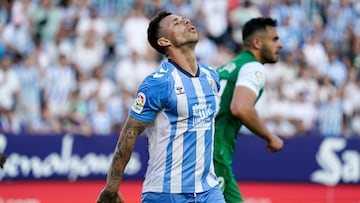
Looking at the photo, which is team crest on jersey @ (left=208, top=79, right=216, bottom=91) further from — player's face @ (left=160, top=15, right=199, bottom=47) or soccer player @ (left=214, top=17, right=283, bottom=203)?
soccer player @ (left=214, top=17, right=283, bottom=203)

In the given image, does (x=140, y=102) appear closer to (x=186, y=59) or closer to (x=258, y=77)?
(x=186, y=59)

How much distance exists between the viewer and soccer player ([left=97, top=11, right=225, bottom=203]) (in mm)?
6801

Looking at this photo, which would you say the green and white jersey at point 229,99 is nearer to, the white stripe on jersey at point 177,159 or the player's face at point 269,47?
the player's face at point 269,47

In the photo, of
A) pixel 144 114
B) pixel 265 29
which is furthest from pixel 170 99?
pixel 265 29

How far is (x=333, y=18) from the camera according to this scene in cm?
2188

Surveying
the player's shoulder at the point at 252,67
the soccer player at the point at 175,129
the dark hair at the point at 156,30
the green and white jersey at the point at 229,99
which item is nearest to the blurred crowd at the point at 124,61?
the green and white jersey at the point at 229,99

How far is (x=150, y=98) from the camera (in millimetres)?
6758

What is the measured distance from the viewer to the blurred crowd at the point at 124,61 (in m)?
16.7

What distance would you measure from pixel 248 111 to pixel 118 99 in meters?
9.10

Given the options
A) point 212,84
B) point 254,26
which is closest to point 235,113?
point 212,84

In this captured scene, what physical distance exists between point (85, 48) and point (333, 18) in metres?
6.72

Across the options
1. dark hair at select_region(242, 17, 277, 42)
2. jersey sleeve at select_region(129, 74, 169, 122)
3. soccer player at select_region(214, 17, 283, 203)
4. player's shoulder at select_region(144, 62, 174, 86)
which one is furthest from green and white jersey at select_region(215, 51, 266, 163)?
jersey sleeve at select_region(129, 74, 169, 122)

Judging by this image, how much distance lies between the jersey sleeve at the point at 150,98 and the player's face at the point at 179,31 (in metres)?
0.44

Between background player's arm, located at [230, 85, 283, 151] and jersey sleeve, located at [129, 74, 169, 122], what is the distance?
1.56m
